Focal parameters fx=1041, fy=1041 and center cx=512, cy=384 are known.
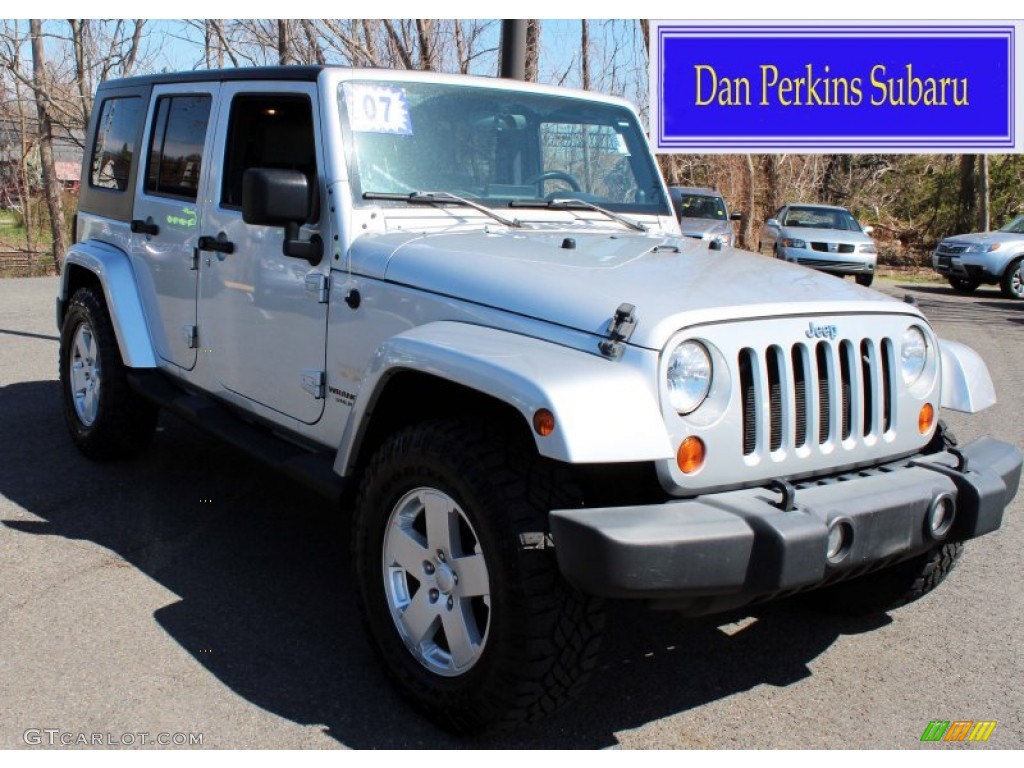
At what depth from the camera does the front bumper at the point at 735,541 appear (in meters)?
2.56

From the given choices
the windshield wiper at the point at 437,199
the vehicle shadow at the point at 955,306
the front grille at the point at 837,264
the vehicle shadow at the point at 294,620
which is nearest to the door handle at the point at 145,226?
the vehicle shadow at the point at 294,620

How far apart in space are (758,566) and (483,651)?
2.63 feet

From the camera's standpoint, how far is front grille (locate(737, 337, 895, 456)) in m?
2.91

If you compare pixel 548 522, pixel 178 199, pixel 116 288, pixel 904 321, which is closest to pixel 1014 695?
pixel 904 321

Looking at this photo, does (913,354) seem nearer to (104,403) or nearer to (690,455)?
(690,455)

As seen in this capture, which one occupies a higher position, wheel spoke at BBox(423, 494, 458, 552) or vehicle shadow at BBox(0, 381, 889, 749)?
wheel spoke at BBox(423, 494, 458, 552)

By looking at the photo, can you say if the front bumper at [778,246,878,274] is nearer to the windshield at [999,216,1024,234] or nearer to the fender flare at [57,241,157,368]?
the windshield at [999,216,1024,234]

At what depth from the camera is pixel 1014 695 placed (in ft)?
11.1

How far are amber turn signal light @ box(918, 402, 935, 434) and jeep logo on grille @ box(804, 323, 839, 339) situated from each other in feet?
1.71

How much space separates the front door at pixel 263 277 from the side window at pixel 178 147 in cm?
23

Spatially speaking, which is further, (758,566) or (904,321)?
(904,321)

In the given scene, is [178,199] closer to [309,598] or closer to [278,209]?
[278,209]

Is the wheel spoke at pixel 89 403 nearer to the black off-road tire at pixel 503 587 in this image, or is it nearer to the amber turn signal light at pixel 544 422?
the black off-road tire at pixel 503 587

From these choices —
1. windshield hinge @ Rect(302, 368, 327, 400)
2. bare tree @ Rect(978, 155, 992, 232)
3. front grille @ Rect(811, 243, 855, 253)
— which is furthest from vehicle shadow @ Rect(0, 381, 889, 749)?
bare tree @ Rect(978, 155, 992, 232)
